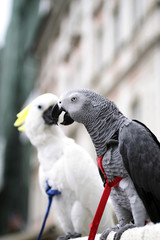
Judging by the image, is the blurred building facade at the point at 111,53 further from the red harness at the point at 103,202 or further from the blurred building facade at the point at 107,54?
the red harness at the point at 103,202

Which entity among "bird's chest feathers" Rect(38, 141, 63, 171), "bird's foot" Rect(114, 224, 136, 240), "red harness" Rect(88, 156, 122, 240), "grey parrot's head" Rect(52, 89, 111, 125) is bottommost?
"bird's foot" Rect(114, 224, 136, 240)

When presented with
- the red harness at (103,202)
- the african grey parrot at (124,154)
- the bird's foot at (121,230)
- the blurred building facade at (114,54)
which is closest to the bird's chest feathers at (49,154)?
the african grey parrot at (124,154)

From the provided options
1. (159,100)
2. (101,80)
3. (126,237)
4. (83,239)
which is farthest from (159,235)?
(101,80)

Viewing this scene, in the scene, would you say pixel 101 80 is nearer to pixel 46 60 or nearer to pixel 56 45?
pixel 56 45

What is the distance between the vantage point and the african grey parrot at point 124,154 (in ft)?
5.79

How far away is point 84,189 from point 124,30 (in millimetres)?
8679

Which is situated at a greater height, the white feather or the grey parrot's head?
the grey parrot's head

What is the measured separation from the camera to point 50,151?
105 inches

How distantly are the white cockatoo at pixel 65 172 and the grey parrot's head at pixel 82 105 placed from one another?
61 cm

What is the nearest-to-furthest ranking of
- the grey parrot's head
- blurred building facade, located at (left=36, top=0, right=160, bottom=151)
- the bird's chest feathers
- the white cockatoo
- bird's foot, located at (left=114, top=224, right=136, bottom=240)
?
bird's foot, located at (left=114, top=224, right=136, bottom=240) < the grey parrot's head < the white cockatoo < the bird's chest feathers < blurred building facade, located at (left=36, top=0, right=160, bottom=151)

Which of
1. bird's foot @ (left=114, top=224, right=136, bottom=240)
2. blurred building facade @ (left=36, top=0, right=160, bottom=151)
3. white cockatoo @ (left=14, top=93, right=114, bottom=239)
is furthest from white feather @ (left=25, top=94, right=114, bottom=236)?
blurred building facade @ (left=36, top=0, right=160, bottom=151)

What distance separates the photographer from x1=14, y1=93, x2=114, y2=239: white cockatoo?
250 cm

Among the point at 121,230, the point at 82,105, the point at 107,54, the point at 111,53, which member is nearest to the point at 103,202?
the point at 121,230

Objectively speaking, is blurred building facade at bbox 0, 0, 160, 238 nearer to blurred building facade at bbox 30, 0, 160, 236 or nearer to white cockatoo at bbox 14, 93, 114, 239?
blurred building facade at bbox 30, 0, 160, 236
